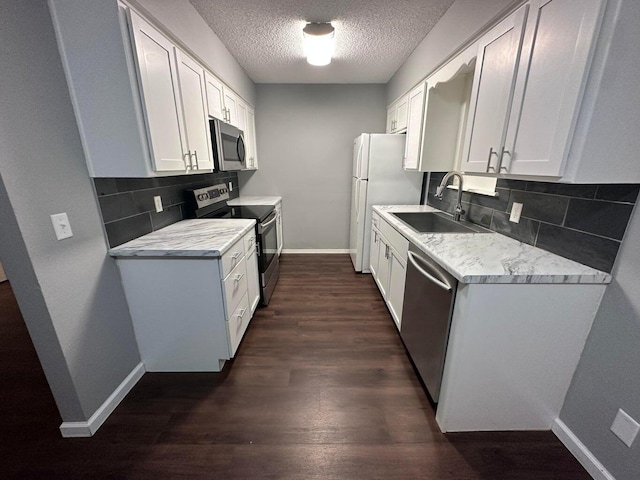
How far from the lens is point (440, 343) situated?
4.53ft

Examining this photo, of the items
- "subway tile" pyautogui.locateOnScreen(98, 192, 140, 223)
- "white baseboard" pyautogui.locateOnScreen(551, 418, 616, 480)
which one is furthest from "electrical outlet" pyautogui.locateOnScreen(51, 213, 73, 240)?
"white baseboard" pyautogui.locateOnScreen(551, 418, 616, 480)

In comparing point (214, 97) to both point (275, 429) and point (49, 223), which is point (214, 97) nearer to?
point (49, 223)

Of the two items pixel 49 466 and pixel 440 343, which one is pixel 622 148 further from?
pixel 49 466

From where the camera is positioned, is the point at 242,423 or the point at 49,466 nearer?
the point at 49,466

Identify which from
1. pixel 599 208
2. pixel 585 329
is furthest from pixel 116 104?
pixel 585 329

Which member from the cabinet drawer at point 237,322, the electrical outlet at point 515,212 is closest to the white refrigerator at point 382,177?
the electrical outlet at point 515,212

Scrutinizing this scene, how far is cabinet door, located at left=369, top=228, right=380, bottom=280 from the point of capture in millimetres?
2939

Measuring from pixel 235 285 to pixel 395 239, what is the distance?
132 cm

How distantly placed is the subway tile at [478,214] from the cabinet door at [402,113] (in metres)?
1.26

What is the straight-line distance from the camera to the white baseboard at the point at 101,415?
4.52 feet

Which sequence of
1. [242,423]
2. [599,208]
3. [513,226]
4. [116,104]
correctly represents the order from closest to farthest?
[599,208]
[116,104]
[242,423]
[513,226]

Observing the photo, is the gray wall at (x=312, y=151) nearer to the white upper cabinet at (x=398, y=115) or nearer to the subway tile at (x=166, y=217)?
the white upper cabinet at (x=398, y=115)

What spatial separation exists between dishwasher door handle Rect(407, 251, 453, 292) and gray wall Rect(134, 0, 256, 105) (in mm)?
2105

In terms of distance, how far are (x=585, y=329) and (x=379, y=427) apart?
1133 millimetres
